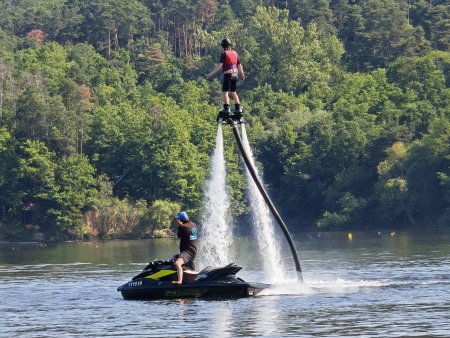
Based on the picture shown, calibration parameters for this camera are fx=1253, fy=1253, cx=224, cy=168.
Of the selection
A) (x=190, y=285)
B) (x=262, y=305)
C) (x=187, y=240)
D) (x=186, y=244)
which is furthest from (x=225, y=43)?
(x=190, y=285)

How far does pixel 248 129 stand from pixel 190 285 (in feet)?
286

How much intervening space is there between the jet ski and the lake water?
42 cm

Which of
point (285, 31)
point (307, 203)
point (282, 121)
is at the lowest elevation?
point (307, 203)

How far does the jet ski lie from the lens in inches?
1693

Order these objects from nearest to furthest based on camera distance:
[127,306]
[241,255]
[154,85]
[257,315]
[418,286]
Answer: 1. [257,315]
2. [127,306]
3. [418,286]
4. [241,255]
5. [154,85]

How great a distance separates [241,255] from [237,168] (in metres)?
54.8

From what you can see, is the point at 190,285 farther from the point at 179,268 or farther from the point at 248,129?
the point at 248,129

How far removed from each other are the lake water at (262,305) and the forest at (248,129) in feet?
170

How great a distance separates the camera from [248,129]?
129875mm

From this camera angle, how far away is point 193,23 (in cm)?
18412

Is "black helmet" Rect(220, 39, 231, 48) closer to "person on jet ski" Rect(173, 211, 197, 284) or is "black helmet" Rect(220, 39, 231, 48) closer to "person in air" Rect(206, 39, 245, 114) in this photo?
"person in air" Rect(206, 39, 245, 114)

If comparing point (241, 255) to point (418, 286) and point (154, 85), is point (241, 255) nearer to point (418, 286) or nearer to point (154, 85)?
point (418, 286)

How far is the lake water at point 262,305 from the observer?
1412 inches

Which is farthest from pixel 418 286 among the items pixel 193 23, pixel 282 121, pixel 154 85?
pixel 193 23
